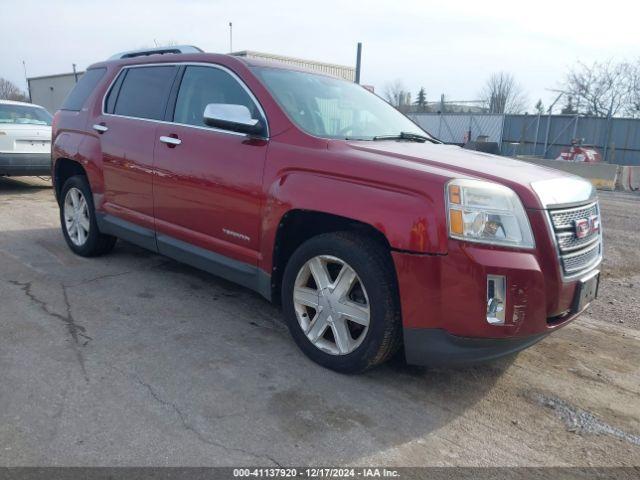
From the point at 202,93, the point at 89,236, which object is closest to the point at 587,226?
the point at 202,93

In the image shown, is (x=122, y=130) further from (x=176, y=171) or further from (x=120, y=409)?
(x=120, y=409)

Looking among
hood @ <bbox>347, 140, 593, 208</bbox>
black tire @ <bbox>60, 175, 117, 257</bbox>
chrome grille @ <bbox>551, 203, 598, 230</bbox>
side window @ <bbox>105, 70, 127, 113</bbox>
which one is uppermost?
side window @ <bbox>105, 70, 127, 113</bbox>

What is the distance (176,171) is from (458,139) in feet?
84.0

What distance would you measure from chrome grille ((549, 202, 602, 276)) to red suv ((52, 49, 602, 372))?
12 millimetres

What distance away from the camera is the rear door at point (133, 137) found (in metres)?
4.38

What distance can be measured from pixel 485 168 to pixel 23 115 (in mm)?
9444

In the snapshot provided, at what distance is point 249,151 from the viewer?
3.54m

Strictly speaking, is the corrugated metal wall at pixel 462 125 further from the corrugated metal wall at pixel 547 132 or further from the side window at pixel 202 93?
the side window at pixel 202 93

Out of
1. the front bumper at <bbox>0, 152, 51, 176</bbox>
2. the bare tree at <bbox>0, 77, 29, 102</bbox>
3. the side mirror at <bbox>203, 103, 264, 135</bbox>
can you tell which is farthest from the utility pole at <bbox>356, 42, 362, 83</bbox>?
the bare tree at <bbox>0, 77, 29, 102</bbox>

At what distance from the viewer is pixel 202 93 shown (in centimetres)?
409

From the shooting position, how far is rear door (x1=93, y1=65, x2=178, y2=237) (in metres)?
4.38

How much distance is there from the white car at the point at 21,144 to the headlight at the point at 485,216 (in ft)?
28.1

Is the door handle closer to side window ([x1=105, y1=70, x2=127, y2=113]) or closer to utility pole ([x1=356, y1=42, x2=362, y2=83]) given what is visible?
side window ([x1=105, y1=70, x2=127, y2=113])

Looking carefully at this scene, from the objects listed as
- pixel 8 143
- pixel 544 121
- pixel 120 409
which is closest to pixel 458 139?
pixel 544 121
